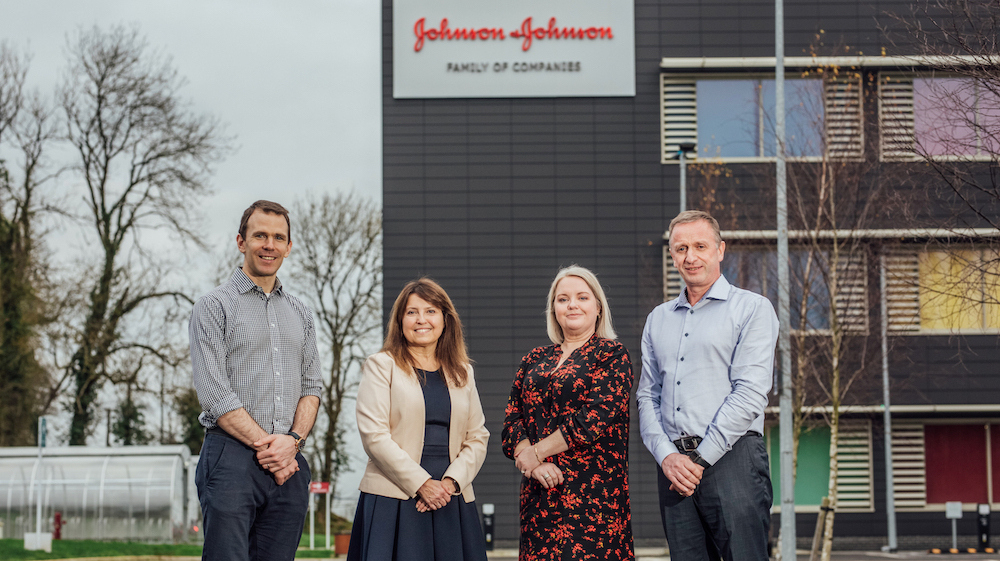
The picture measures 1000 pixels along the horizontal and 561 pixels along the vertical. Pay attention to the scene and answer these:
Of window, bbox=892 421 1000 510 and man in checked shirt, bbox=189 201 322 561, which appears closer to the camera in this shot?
man in checked shirt, bbox=189 201 322 561

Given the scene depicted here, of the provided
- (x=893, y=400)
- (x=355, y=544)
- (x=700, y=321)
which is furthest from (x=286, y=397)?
(x=893, y=400)

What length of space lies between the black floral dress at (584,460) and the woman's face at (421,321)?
65cm

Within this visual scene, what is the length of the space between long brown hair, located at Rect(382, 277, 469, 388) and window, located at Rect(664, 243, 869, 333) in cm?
1055

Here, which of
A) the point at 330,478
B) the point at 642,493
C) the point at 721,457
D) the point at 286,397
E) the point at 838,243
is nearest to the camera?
the point at 721,457

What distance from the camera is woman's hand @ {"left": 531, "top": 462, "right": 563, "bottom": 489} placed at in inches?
213

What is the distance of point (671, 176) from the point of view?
945 inches

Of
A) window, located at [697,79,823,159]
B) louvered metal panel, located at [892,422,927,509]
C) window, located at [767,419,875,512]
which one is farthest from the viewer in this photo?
window, located at [697,79,823,159]

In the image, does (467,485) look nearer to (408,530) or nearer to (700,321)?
(408,530)

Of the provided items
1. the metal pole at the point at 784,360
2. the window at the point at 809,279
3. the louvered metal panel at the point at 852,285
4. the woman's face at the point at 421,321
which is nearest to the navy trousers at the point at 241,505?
the woman's face at the point at 421,321

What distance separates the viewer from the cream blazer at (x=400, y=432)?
5.40 metres

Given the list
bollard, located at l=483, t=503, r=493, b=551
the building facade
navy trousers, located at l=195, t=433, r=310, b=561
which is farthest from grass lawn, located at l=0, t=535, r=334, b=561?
navy trousers, located at l=195, t=433, r=310, b=561

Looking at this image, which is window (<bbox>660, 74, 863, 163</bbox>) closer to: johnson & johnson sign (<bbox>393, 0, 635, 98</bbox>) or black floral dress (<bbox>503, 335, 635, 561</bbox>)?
johnson & johnson sign (<bbox>393, 0, 635, 98</bbox>)

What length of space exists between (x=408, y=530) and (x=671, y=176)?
64.1 ft

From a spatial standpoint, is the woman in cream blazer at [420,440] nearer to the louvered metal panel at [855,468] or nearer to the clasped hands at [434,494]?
the clasped hands at [434,494]
